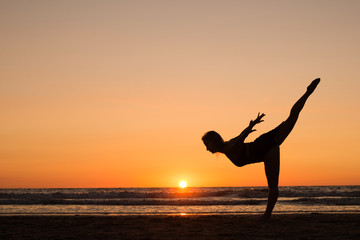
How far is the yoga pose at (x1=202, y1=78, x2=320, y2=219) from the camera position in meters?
7.50

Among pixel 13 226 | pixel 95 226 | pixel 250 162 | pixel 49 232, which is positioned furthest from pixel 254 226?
pixel 13 226

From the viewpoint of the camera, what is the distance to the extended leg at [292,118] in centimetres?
755

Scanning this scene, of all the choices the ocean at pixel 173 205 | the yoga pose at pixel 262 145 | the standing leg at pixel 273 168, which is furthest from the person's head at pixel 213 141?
the ocean at pixel 173 205

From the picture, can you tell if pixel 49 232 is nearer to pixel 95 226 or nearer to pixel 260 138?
pixel 95 226

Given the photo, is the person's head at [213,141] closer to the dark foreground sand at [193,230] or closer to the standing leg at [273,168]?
the standing leg at [273,168]

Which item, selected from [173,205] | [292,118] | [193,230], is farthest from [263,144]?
[173,205]

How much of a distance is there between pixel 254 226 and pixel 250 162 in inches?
48.5

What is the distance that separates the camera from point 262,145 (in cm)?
772

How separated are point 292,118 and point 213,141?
1.49 meters

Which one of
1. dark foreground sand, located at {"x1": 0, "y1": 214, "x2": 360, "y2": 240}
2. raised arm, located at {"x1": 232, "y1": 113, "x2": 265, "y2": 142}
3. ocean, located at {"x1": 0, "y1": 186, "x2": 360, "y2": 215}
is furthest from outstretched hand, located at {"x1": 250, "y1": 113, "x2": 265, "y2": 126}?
ocean, located at {"x1": 0, "y1": 186, "x2": 360, "y2": 215}

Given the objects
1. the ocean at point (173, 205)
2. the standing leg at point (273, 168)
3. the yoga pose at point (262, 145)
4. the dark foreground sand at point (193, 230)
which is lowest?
the ocean at point (173, 205)

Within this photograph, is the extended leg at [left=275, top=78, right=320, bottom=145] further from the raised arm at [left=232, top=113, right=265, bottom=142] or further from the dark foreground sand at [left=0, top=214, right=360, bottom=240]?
the dark foreground sand at [left=0, top=214, right=360, bottom=240]

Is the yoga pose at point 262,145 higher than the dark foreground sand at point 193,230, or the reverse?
the yoga pose at point 262,145

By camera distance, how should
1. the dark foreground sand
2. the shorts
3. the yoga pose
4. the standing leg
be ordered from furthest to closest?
the standing leg, the shorts, the yoga pose, the dark foreground sand
